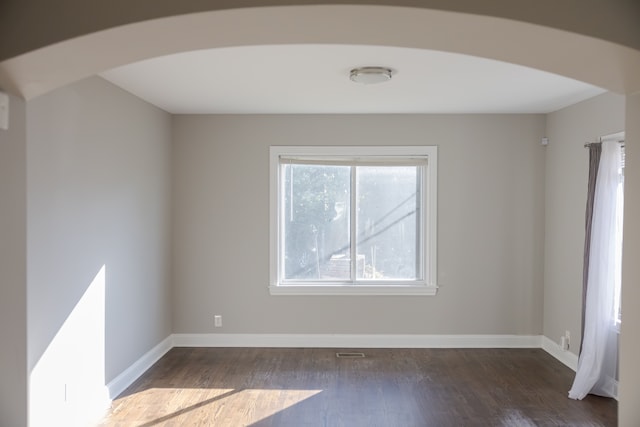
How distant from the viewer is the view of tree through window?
17.1 feet

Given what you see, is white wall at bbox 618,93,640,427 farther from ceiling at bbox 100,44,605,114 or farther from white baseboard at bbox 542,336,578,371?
white baseboard at bbox 542,336,578,371

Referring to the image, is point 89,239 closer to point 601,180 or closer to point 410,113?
point 410,113

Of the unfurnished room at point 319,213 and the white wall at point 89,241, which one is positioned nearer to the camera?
the unfurnished room at point 319,213

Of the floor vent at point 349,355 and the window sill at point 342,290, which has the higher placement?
the window sill at point 342,290

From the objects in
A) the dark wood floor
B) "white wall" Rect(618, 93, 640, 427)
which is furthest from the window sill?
"white wall" Rect(618, 93, 640, 427)

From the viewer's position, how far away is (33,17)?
1.73 m

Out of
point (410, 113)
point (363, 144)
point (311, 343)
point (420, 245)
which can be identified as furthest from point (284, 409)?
point (410, 113)

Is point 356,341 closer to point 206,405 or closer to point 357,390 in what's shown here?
point 357,390

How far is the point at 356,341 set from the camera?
201 inches

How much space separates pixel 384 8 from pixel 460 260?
3858 mm

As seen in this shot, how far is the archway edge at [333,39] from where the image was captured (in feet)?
5.47

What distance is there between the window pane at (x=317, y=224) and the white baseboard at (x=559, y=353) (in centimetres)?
208

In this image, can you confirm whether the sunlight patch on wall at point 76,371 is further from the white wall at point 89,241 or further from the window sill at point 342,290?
the window sill at point 342,290

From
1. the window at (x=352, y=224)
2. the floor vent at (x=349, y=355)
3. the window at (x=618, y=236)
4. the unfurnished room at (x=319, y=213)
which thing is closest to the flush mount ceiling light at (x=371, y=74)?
the unfurnished room at (x=319, y=213)
